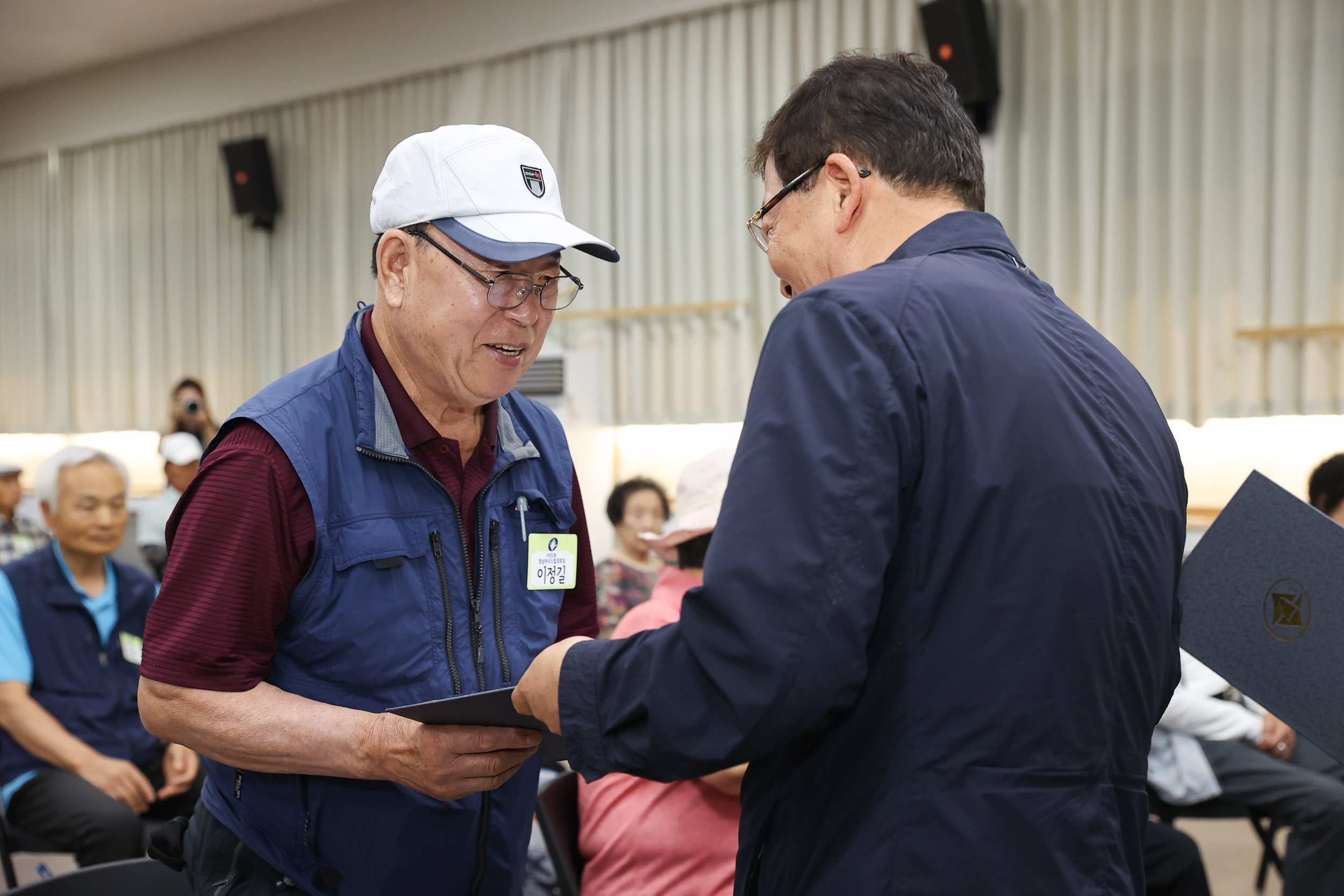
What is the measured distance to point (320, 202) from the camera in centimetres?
715

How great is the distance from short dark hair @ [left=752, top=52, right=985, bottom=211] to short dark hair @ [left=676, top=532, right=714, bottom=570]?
1215 mm

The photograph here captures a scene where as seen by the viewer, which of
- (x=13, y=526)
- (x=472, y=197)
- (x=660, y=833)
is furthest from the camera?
(x=13, y=526)

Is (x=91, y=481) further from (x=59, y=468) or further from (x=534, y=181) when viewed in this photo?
(x=534, y=181)

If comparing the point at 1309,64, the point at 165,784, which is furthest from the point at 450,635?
the point at 1309,64

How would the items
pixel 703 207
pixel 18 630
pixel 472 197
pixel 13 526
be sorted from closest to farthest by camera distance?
1. pixel 472 197
2. pixel 18 630
3. pixel 13 526
4. pixel 703 207

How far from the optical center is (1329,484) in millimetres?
3330

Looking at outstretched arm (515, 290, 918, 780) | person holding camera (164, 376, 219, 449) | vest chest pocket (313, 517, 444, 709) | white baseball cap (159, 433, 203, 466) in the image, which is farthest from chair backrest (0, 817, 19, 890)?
person holding camera (164, 376, 219, 449)

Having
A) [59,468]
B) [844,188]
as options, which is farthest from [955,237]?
[59,468]

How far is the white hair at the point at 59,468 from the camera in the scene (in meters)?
3.21

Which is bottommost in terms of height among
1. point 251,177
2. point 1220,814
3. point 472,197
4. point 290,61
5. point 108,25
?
point 1220,814

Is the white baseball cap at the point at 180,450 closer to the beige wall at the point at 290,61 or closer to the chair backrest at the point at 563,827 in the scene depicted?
the beige wall at the point at 290,61

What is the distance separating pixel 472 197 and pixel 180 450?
16.3 feet

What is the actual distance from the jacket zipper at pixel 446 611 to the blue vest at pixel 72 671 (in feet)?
6.76

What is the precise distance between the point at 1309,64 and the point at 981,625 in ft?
15.9
